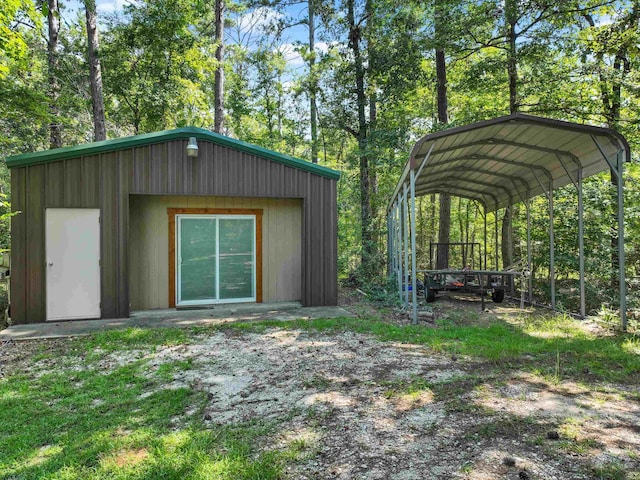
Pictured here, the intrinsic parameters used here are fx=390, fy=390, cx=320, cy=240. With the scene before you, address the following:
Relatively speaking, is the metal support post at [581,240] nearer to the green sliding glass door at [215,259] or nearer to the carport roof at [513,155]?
the carport roof at [513,155]

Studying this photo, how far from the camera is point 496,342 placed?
4.89 metres

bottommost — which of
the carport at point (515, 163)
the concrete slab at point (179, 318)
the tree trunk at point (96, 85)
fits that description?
the concrete slab at point (179, 318)

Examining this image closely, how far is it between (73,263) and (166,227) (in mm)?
1615

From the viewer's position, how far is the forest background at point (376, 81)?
28.8ft

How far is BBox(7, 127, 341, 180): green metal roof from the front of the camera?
5844 mm

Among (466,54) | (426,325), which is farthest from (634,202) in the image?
(426,325)

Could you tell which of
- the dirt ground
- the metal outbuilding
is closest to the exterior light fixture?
the metal outbuilding

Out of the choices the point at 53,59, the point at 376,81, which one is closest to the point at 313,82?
the point at 376,81

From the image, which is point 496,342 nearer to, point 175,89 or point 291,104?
point 175,89

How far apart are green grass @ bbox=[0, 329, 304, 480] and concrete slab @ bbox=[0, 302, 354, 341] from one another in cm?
176

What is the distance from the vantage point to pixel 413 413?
280 centimetres

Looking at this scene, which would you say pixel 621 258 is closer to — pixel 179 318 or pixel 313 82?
pixel 179 318

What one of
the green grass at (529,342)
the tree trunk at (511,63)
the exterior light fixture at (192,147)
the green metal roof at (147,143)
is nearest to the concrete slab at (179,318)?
the green grass at (529,342)

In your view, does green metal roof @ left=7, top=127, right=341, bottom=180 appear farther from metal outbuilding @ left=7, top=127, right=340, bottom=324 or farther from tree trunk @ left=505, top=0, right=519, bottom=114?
tree trunk @ left=505, top=0, right=519, bottom=114
